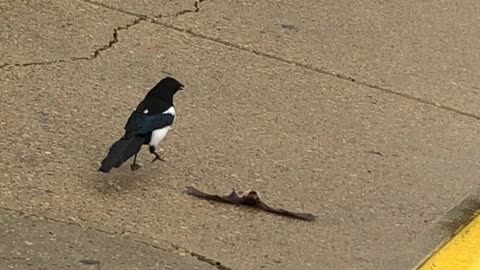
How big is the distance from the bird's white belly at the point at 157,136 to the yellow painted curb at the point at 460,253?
1252 millimetres

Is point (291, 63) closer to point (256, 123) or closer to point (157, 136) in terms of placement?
point (256, 123)

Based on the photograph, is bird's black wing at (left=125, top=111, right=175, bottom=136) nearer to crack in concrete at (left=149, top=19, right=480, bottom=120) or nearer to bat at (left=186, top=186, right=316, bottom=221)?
bat at (left=186, top=186, right=316, bottom=221)

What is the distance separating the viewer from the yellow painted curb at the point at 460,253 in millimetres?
4879

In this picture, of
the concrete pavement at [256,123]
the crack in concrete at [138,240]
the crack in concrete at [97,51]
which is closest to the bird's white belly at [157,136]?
the concrete pavement at [256,123]

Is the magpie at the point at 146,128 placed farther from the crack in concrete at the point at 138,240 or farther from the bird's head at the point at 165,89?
the crack in concrete at the point at 138,240

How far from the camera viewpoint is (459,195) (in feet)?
18.2

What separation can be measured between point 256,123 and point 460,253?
1.38 metres

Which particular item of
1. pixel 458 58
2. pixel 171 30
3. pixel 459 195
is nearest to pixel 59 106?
pixel 171 30

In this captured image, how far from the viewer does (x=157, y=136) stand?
5.25 metres

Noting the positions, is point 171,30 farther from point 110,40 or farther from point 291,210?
point 291,210

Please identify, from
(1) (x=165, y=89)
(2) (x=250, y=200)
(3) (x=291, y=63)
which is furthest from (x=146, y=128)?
(3) (x=291, y=63)

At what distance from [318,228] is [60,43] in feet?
7.16

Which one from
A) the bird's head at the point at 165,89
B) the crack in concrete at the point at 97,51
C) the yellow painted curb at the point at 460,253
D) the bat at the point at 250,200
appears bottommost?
the crack in concrete at the point at 97,51

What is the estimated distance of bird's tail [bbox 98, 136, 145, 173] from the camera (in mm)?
5035
